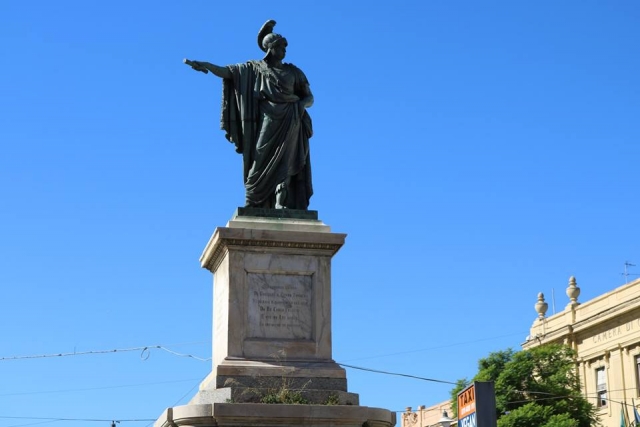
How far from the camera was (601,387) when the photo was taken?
191 feet

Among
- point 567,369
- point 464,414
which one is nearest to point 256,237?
point 464,414

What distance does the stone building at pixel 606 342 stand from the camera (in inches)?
2164

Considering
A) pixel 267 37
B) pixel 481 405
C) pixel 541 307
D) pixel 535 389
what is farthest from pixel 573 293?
pixel 481 405

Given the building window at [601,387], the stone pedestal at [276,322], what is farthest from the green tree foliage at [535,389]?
the stone pedestal at [276,322]

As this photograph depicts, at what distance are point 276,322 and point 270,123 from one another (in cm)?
321

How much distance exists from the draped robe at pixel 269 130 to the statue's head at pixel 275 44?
0.23 m

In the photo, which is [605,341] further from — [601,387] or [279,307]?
[279,307]

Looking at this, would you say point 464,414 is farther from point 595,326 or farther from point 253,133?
point 595,326

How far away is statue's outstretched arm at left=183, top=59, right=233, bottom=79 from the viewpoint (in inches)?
706

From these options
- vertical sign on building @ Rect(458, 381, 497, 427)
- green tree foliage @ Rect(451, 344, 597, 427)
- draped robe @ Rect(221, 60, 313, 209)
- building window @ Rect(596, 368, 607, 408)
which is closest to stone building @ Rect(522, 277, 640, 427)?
building window @ Rect(596, 368, 607, 408)

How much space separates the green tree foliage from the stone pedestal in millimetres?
30944

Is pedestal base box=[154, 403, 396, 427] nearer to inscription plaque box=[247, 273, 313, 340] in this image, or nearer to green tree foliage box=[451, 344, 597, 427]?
inscription plaque box=[247, 273, 313, 340]

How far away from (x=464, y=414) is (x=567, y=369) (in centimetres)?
4210

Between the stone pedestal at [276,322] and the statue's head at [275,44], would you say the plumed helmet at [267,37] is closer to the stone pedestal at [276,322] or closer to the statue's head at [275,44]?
the statue's head at [275,44]
